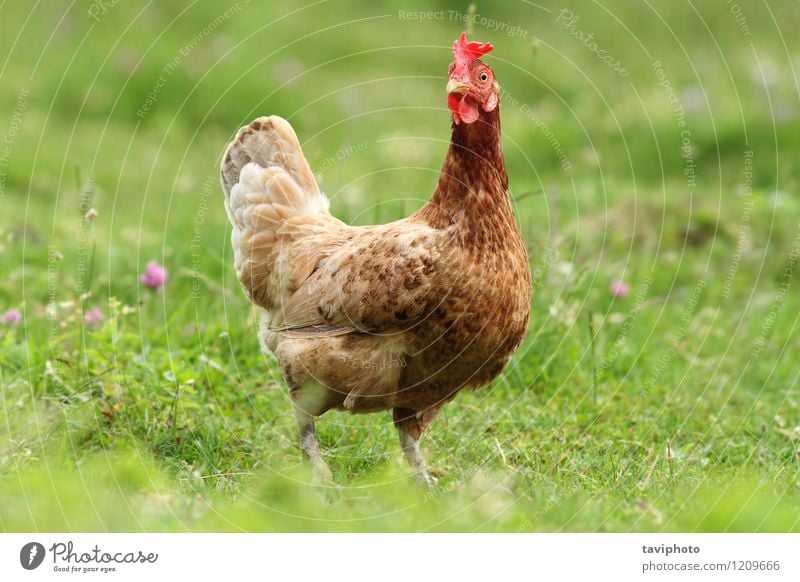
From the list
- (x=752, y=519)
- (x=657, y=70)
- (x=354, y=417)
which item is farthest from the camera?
(x=657, y=70)

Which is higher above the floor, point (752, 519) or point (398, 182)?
point (398, 182)

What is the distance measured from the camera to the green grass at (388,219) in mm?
4258

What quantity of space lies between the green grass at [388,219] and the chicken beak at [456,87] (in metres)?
1.17

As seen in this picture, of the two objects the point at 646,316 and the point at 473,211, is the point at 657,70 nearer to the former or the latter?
the point at 646,316

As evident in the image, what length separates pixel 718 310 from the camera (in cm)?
694

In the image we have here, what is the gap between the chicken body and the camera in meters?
4.16

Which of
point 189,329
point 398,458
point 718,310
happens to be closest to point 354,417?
point 398,458

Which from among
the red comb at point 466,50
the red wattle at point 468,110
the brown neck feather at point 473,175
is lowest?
the brown neck feather at point 473,175

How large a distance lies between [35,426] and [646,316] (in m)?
3.79

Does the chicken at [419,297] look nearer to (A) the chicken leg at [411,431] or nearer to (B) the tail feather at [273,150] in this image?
(A) the chicken leg at [411,431]

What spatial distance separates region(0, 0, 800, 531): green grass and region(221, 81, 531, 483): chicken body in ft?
1.26
